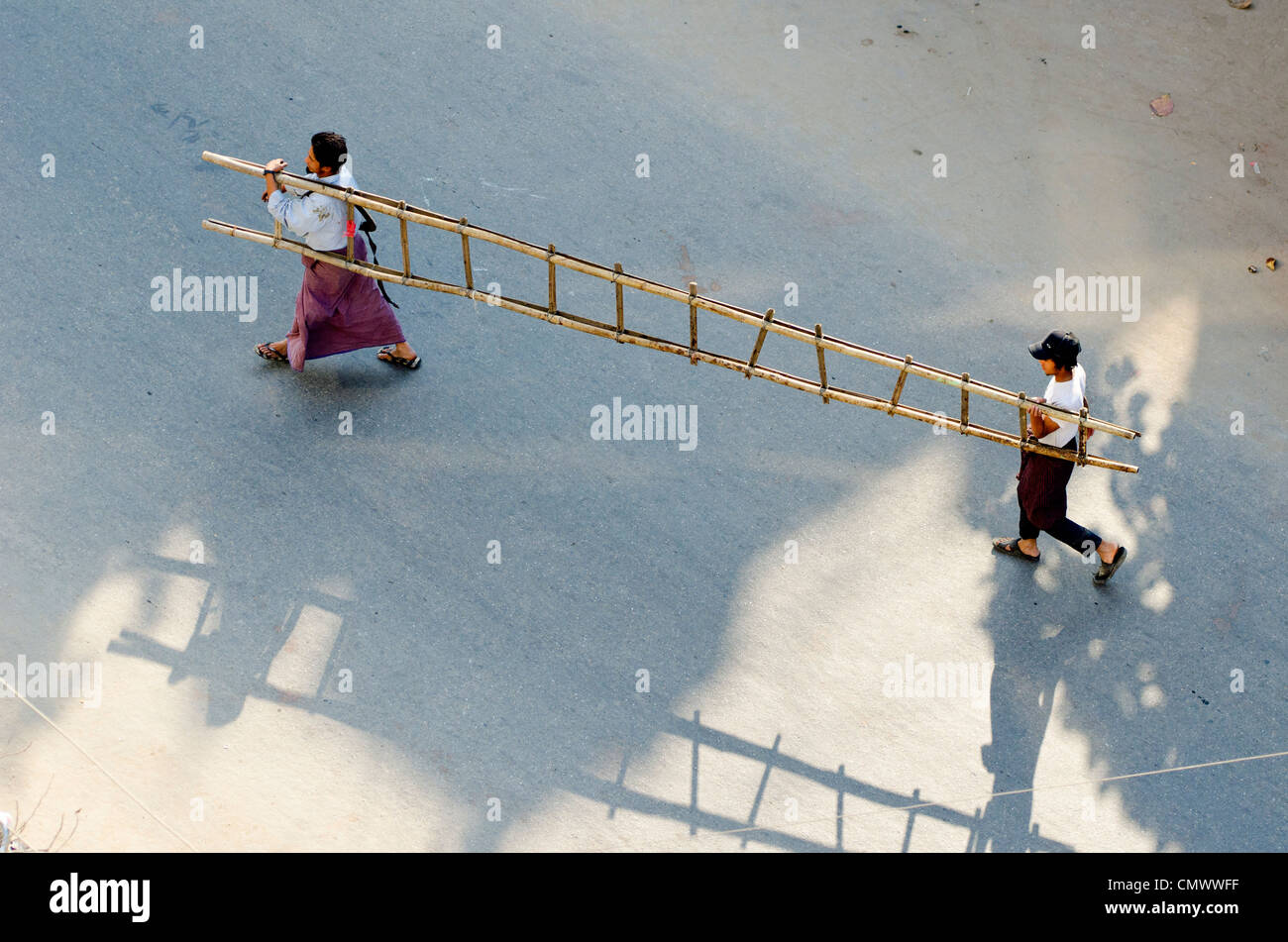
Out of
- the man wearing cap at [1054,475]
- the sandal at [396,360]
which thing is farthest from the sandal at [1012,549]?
the sandal at [396,360]

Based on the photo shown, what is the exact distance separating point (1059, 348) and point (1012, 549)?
1156 millimetres

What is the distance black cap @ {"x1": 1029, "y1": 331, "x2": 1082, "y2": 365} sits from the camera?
4.80m

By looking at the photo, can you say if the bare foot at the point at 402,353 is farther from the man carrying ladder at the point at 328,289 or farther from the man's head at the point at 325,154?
the man's head at the point at 325,154

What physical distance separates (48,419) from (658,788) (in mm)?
3465

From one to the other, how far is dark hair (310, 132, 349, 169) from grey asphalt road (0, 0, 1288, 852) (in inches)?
47.6

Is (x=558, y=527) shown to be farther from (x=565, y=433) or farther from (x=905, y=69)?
(x=905, y=69)

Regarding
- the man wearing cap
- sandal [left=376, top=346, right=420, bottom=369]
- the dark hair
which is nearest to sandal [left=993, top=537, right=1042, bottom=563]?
the man wearing cap

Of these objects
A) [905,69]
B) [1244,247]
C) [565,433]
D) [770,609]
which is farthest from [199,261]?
[1244,247]

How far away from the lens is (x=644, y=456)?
580 cm

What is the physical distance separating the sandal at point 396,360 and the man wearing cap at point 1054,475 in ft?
10.0

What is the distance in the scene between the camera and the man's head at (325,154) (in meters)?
5.12

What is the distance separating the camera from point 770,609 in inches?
211

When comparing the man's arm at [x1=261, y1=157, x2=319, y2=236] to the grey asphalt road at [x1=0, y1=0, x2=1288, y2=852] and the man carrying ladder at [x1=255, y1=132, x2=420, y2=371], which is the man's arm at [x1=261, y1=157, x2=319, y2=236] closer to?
the man carrying ladder at [x1=255, y1=132, x2=420, y2=371]

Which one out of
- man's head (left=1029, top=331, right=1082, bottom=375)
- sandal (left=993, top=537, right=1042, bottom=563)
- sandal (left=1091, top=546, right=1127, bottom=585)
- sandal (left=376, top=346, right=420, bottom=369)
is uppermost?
sandal (left=376, top=346, right=420, bottom=369)
